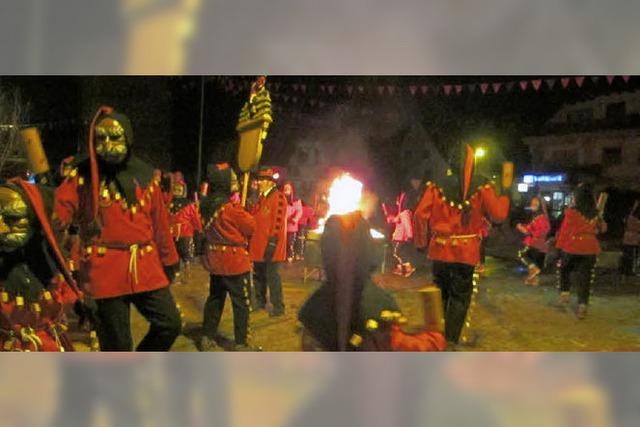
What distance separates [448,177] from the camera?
271cm

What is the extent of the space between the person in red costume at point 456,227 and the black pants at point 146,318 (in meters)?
1.10

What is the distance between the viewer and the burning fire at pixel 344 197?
267 centimetres

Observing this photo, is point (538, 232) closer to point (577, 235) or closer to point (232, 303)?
point (577, 235)

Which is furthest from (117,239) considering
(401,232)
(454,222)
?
(454,222)

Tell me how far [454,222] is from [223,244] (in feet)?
3.31

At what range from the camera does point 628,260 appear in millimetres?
2664

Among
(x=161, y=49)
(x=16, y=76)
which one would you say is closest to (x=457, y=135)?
(x=161, y=49)

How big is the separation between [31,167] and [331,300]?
1.39 metres

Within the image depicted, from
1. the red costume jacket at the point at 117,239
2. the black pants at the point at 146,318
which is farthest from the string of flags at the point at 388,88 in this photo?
the black pants at the point at 146,318

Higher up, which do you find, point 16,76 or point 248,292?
point 16,76

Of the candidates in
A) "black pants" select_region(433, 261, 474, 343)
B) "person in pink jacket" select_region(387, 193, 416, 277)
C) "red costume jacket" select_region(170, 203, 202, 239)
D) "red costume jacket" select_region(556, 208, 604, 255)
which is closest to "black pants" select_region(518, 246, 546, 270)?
"red costume jacket" select_region(556, 208, 604, 255)

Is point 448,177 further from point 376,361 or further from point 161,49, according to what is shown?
point 161,49

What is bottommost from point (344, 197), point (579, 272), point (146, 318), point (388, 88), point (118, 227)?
point (146, 318)

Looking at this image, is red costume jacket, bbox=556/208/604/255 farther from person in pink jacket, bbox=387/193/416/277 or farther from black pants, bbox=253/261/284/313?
black pants, bbox=253/261/284/313
